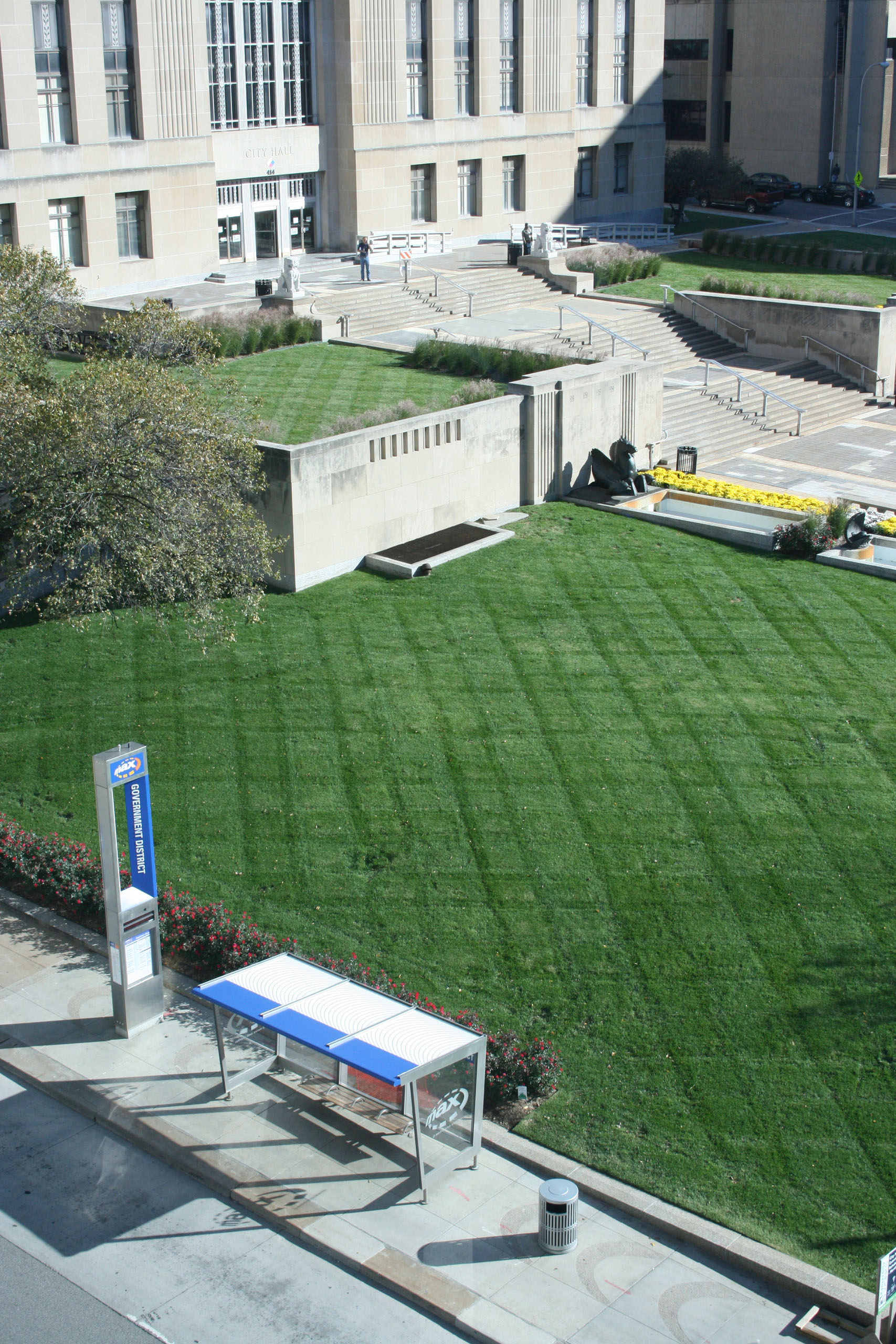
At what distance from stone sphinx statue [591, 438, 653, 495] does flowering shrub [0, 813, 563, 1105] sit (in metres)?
15.2

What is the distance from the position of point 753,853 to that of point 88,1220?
8.78 metres

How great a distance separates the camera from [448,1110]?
496 inches

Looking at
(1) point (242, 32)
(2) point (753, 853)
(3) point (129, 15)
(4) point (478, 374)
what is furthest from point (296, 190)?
(2) point (753, 853)

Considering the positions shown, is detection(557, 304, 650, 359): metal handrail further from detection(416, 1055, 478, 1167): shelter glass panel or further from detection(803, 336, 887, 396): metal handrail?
detection(416, 1055, 478, 1167): shelter glass panel

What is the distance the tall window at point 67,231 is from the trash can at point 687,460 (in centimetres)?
2092

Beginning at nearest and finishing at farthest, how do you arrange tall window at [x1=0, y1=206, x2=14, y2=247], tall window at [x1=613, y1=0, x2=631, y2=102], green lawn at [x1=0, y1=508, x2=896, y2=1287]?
green lawn at [x1=0, y1=508, x2=896, y2=1287] → tall window at [x1=0, y1=206, x2=14, y2=247] → tall window at [x1=613, y1=0, x2=631, y2=102]

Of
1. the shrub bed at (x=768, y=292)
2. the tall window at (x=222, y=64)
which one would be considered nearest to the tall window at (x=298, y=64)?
the tall window at (x=222, y=64)

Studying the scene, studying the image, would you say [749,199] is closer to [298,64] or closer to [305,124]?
[305,124]

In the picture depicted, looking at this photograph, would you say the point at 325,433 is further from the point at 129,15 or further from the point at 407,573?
the point at 129,15

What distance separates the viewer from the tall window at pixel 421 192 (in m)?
52.9

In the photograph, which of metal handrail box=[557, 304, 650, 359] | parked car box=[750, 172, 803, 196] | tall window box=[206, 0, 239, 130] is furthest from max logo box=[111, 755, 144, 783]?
parked car box=[750, 172, 803, 196]

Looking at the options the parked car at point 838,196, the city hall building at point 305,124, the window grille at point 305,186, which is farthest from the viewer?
the parked car at point 838,196

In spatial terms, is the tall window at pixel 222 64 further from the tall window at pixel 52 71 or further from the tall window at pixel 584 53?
the tall window at pixel 584 53

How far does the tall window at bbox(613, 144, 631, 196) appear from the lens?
202 feet
